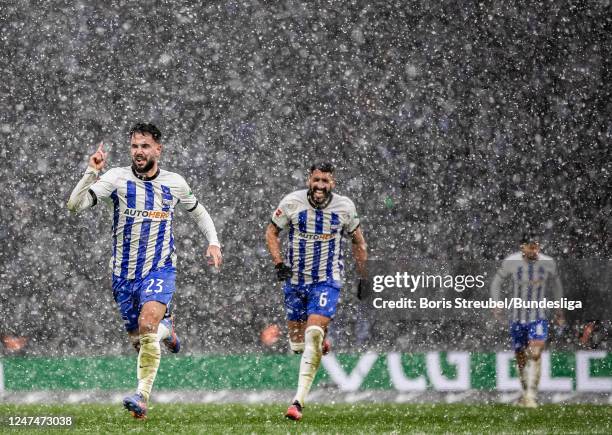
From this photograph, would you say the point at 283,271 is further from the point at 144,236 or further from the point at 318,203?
the point at 144,236

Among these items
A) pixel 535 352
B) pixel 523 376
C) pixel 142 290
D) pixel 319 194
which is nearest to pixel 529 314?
pixel 535 352

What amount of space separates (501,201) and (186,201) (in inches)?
248

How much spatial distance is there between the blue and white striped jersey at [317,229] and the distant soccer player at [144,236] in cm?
123

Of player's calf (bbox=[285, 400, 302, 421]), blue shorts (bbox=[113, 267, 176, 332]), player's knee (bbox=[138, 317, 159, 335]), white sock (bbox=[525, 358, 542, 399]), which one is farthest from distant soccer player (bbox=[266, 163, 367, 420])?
white sock (bbox=[525, 358, 542, 399])

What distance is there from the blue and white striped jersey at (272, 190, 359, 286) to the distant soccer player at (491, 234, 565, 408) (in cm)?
250

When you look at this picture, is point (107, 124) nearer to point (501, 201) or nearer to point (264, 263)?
point (264, 263)

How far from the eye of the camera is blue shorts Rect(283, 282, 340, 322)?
8219 mm

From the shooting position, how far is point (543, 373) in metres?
11.5

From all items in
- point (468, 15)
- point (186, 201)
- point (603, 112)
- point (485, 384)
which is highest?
point (468, 15)

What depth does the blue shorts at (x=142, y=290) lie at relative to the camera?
23.5 feet

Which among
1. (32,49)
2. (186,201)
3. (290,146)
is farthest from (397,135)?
(186,201)

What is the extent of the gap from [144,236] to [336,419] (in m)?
2.00

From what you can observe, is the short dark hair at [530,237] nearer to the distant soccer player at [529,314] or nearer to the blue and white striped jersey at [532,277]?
the distant soccer player at [529,314]

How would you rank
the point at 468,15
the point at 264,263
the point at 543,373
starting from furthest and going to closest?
Answer: the point at 468,15
the point at 264,263
the point at 543,373
